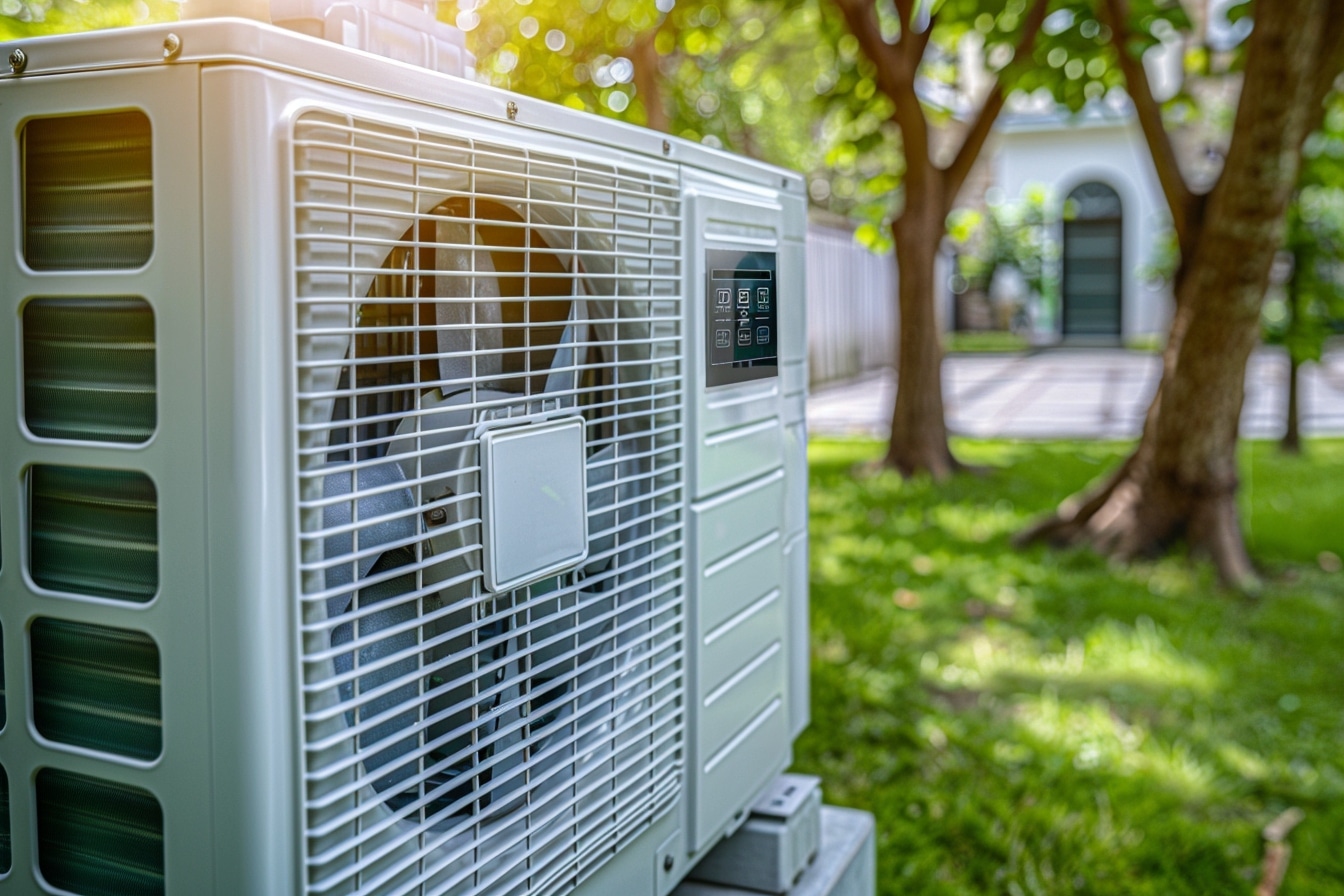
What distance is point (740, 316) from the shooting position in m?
1.79

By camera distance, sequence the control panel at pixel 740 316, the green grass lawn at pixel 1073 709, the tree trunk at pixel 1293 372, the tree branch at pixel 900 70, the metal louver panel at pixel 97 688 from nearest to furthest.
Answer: the metal louver panel at pixel 97 688 < the control panel at pixel 740 316 < the green grass lawn at pixel 1073 709 < the tree branch at pixel 900 70 < the tree trunk at pixel 1293 372

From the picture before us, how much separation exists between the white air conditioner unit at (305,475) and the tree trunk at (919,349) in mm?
6383

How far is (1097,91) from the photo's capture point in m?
6.60

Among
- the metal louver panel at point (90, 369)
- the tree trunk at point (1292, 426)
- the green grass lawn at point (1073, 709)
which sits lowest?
the green grass lawn at point (1073, 709)

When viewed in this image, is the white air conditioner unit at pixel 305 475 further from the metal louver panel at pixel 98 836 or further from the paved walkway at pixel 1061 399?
the paved walkway at pixel 1061 399

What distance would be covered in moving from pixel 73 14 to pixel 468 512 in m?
1.94

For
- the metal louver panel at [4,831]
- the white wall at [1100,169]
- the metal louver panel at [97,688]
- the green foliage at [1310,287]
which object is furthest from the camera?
the white wall at [1100,169]

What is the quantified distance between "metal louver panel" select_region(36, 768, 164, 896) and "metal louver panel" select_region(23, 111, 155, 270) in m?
0.46

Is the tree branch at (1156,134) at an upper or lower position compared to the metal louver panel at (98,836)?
upper

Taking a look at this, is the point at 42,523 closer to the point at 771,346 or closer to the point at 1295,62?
the point at 771,346

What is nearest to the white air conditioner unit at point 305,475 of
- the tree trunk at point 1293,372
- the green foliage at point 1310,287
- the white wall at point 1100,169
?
the green foliage at point 1310,287

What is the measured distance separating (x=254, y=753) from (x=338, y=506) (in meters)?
0.25

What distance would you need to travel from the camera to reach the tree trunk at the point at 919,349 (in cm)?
768

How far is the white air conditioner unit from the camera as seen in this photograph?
38.4 inches
